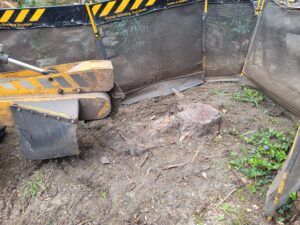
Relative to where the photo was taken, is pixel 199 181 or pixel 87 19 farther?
pixel 87 19

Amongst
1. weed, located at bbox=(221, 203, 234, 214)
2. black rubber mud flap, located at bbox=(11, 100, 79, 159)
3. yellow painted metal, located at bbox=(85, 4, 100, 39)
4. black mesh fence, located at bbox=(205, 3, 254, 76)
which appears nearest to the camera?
weed, located at bbox=(221, 203, 234, 214)

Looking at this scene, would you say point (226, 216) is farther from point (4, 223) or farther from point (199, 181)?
point (4, 223)

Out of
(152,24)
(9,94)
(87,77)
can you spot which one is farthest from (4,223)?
(152,24)

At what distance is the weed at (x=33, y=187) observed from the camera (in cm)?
361

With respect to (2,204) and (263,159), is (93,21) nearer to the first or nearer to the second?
(2,204)

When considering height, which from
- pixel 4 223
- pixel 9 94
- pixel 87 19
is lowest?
pixel 4 223

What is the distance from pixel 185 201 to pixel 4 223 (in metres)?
1.84

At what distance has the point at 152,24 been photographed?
205 inches

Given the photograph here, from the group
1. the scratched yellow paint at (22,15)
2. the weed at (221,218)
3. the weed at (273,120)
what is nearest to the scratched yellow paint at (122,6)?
the scratched yellow paint at (22,15)

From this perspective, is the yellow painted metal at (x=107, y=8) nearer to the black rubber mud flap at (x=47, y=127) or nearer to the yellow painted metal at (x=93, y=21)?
the yellow painted metal at (x=93, y=21)

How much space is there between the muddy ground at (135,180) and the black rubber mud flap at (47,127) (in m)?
0.27

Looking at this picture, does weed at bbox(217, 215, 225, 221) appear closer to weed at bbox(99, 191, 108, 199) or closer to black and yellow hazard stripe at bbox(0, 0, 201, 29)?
weed at bbox(99, 191, 108, 199)

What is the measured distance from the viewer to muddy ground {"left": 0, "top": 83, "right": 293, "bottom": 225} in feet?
10.8

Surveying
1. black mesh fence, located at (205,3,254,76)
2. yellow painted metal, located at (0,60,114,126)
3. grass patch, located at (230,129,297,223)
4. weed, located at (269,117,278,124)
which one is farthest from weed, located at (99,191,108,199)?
black mesh fence, located at (205,3,254,76)
